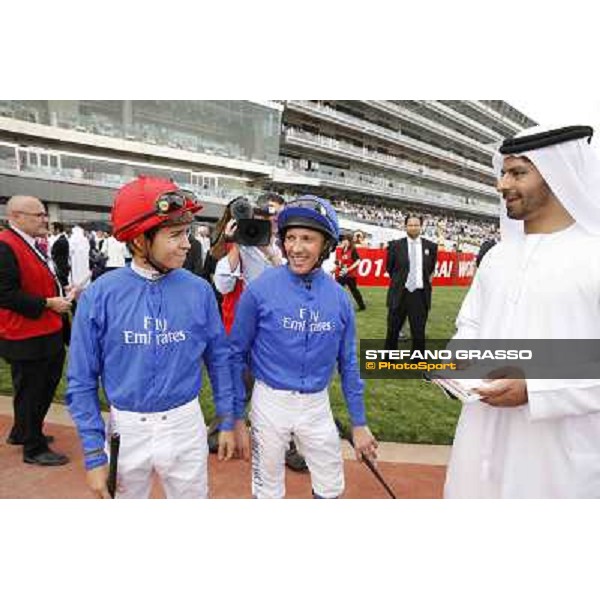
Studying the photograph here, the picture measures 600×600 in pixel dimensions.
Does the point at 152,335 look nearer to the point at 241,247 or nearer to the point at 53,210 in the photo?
the point at 241,247

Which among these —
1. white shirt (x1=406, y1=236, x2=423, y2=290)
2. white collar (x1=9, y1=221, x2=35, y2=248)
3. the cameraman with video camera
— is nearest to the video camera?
the cameraman with video camera

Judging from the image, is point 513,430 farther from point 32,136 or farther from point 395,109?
point 32,136

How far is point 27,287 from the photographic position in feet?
7.69

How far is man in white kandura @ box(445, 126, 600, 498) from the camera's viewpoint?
1354 mm

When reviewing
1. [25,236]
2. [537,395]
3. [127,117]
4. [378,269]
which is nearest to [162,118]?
[127,117]

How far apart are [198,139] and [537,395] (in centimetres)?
206

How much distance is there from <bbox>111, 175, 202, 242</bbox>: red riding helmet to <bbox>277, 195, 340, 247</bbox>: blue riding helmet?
0.38 meters

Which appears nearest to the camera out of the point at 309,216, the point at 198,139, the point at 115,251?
the point at 309,216

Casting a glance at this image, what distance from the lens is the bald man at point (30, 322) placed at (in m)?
2.25

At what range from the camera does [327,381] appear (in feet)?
5.60

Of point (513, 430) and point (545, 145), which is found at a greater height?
point (545, 145)

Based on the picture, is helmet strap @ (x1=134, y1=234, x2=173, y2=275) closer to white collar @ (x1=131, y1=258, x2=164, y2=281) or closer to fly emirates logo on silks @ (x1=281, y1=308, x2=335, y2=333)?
white collar @ (x1=131, y1=258, x2=164, y2=281)

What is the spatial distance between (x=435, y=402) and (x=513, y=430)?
186 cm

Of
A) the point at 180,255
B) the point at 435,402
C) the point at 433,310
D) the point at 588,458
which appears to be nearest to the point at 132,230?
A: the point at 180,255
